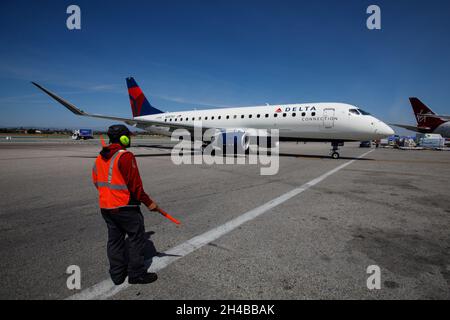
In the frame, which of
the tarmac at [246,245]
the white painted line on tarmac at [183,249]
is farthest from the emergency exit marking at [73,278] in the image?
the white painted line on tarmac at [183,249]

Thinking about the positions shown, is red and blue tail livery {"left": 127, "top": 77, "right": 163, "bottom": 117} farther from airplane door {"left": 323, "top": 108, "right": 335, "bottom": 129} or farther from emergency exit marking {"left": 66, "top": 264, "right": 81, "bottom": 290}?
emergency exit marking {"left": 66, "top": 264, "right": 81, "bottom": 290}

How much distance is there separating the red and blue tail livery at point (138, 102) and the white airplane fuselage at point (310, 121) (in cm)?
990

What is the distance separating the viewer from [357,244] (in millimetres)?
3305

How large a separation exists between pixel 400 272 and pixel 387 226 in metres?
1.58

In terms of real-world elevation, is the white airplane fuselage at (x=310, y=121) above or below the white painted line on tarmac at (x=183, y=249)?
above

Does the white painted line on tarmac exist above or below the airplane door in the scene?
below

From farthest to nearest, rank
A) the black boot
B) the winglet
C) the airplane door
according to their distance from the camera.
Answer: the airplane door → the winglet → the black boot

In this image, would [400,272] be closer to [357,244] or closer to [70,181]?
[357,244]

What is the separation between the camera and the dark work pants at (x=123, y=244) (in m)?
2.48

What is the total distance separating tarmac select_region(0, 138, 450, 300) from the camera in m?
2.32

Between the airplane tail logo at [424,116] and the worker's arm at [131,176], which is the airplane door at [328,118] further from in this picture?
the airplane tail logo at [424,116]

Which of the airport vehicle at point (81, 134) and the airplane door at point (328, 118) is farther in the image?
the airport vehicle at point (81, 134)

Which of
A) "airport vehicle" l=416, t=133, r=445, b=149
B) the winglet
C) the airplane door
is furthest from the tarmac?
"airport vehicle" l=416, t=133, r=445, b=149

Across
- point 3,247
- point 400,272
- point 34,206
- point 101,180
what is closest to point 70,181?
point 34,206
